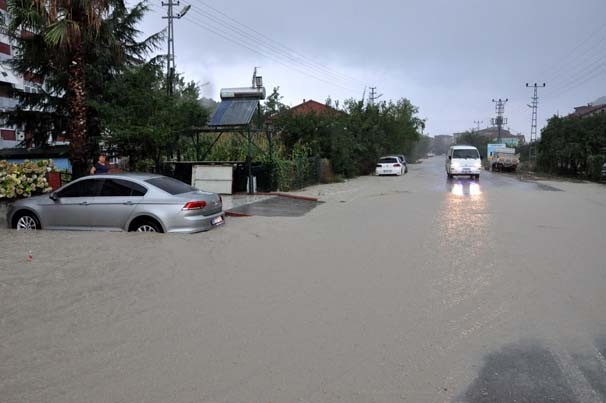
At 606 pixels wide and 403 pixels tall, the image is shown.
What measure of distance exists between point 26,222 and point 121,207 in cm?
227

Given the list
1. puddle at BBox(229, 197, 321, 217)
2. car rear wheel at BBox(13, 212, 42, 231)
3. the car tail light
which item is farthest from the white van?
car rear wheel at BBox(13, 212, 42, 231)

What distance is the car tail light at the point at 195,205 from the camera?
8984 millimetres

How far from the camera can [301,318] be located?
16.9 feet

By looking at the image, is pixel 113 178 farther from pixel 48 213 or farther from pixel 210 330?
A: pixel 210 330

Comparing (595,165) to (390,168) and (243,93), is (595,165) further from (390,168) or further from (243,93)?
(243,93)

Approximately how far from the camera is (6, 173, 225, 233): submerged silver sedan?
29.2 ft

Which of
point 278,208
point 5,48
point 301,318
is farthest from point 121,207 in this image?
point 5,48

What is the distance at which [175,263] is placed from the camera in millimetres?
7414

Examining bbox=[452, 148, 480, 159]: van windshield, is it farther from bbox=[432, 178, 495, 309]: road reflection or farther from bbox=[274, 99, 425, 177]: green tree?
bbox=[432, 178, 495, 309]: road reflection

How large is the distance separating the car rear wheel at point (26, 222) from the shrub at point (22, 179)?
3.02 m

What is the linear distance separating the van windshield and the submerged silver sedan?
2373cm

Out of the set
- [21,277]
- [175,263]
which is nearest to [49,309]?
[21,277]

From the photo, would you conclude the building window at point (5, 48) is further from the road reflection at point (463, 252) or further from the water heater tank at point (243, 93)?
the road reflection at point (463, 252)

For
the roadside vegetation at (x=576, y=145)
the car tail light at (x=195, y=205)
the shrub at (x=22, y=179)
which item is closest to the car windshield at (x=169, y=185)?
the car tail light at (x=195, y=205)
